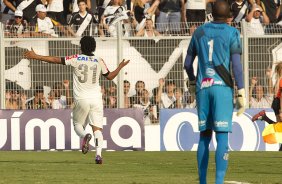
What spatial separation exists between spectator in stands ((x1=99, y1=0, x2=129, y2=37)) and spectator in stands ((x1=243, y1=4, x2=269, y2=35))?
124 inches

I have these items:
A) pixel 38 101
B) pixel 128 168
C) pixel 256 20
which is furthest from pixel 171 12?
pixel 128 168

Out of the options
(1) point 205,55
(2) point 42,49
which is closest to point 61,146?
(2) point 42,49

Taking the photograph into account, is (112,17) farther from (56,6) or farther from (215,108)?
(215,108)

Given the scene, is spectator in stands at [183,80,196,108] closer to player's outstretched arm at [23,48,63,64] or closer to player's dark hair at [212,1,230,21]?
player's outstretched arm at [23,48,63,64]

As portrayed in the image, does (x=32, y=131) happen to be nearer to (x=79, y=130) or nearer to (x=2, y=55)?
(x=2, y=55)

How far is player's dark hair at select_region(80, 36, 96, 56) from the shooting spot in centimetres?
1953

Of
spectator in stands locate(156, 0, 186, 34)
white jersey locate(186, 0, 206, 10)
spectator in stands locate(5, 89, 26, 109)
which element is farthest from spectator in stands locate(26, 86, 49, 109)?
white jersey locate(186, 0, 206, 10)

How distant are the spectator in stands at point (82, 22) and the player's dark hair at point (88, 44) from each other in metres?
6.04

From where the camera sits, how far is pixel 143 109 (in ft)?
83.7

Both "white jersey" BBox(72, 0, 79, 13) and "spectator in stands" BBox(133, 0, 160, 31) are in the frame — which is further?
"white jersey" BBox(72, 0, 79, 13)

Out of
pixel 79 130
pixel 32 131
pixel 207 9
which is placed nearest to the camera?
pixel 79 130

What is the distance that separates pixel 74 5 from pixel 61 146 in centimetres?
455

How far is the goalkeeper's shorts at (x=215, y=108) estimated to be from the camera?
506 inches

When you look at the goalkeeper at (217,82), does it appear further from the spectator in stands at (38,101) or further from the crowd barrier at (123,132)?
the spectator in stands at (38,101)
